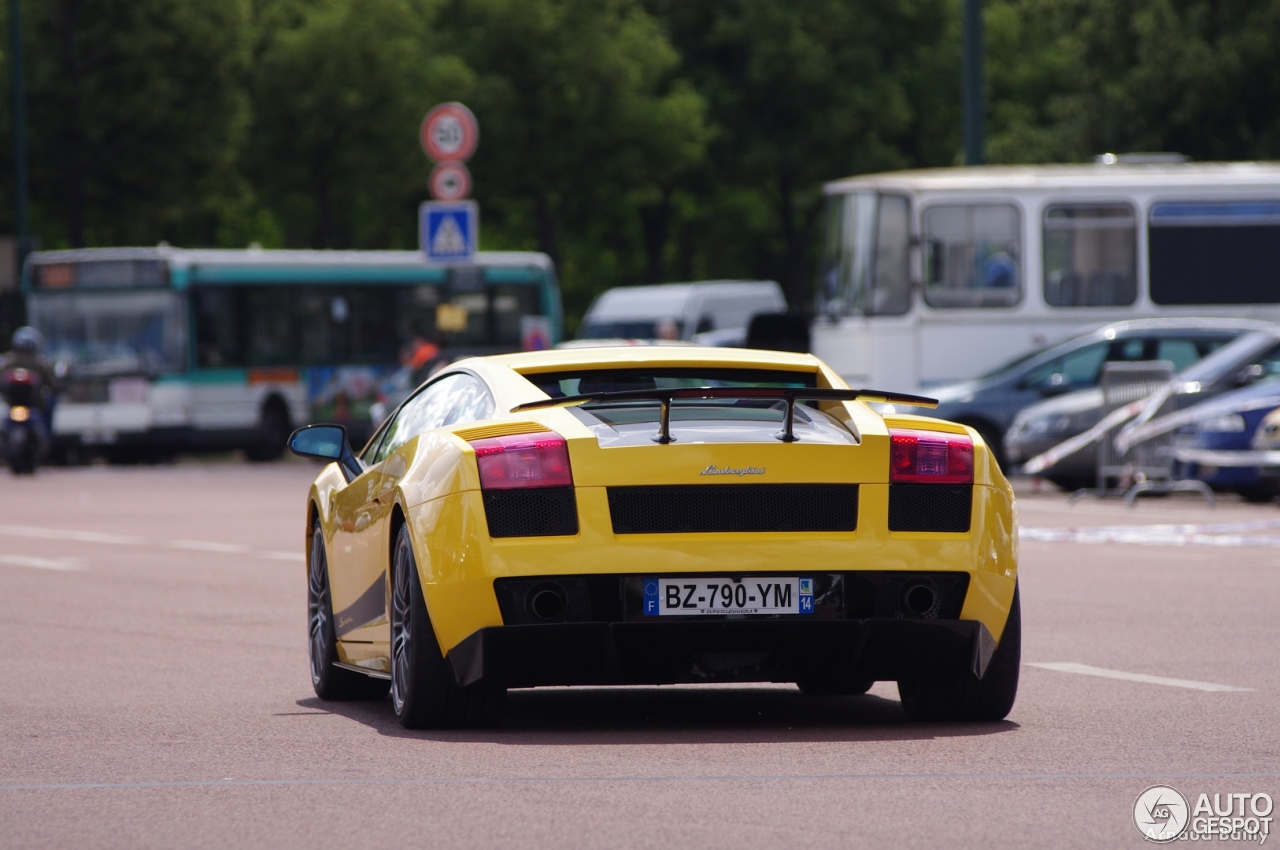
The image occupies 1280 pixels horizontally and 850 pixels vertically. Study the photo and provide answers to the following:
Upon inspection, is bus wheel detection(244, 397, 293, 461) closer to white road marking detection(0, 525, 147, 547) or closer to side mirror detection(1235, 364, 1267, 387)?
white road marking detection(0, 525, 147, 547)

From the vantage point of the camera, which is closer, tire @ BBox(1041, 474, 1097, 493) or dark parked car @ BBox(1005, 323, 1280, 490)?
dark parked car @ BBox(1005, 323, 1280, 490)

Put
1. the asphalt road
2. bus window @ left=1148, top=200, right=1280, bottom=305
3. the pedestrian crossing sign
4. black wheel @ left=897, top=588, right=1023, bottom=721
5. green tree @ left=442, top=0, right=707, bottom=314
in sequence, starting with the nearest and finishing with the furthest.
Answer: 1. the asphalt road
2. black wheel @ left=897, top=588, right=1023, bottom=721
3. the pedestrian crossing sign
4. bus window @ left=1148, top=200, right=1280, bottom=305
5. green tree @ left=442, top=0, right=707, bottom=314

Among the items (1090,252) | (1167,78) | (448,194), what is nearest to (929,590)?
A: (448,194)

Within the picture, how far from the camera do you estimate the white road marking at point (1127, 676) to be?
31.1 feet

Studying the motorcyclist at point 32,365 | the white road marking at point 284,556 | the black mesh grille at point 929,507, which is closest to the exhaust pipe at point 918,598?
Answer: the black mesh grille at point 929,507

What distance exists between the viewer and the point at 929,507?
7922 millimetres

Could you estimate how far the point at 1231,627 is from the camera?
1212cm

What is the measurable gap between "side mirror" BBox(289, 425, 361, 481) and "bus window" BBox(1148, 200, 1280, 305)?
22.5 m

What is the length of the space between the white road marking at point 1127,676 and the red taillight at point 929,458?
1.97 meters

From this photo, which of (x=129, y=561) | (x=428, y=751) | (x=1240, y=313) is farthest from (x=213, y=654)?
(x=1240, y=313)

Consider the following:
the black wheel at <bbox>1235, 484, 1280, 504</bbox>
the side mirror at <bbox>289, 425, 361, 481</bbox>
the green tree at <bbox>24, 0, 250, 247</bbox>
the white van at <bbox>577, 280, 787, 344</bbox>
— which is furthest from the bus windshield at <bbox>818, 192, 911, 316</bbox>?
the side mirror at <bbox>289, 425, 361, 481</bbox>

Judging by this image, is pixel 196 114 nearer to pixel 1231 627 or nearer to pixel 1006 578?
pixel 1231 627

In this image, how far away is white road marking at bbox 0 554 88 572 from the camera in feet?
55.7

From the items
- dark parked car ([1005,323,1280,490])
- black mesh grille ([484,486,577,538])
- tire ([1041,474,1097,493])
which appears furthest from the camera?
tire ([1041,474,1097,493])
